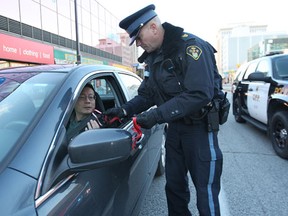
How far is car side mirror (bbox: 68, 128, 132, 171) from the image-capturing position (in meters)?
1.31

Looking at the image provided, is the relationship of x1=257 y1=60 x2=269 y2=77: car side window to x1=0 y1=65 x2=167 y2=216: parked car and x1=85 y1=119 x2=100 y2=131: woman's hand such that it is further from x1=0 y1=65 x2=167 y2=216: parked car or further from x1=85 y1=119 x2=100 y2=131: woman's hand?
x1=0 y1=65 x2=167 y2=216: parked car

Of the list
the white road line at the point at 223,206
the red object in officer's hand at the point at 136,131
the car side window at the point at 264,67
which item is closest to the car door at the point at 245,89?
the car side window at the point at 264,67

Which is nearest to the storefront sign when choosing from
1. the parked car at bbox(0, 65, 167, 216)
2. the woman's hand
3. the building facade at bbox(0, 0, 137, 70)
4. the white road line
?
the building facade at bbox(0, 0, 137, 70)

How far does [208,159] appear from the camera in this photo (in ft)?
7.09

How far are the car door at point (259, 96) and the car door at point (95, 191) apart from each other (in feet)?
12.6

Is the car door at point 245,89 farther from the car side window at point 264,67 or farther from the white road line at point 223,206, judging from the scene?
the white road line at point 223,206

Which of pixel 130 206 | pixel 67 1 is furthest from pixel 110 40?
pixel 130 206

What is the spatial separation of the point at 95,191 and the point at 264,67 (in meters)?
5.26

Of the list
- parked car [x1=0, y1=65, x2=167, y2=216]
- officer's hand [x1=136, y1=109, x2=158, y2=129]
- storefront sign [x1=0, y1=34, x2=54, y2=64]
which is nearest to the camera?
parked car [x1=0, y1=65, x2=167, y2=216]

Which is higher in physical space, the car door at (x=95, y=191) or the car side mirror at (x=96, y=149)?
the car side mirror at (x=96, y=149)

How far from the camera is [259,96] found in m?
5.68

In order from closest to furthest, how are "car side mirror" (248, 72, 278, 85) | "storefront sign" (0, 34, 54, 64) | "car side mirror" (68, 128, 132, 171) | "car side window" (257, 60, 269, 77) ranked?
1. "car side mirror" (68, 128, 132, 171)
2. "car side mirror" (248, 72, 278, 85)
3. "car side window" (257, 60, 269, 77)
4. "storefront sign" (0, 34, 54, 64)

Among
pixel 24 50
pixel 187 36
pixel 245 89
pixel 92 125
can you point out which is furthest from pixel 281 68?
pixel 24 50

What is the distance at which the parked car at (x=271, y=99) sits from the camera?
179 inches
